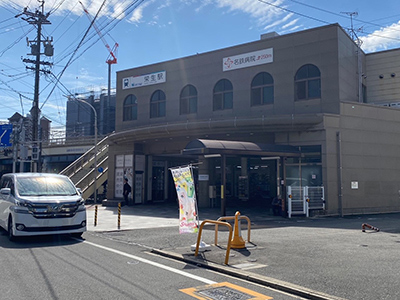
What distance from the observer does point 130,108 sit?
28.3 metres

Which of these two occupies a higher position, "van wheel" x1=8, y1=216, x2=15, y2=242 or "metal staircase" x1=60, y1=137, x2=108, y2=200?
"metal staircase" x1=60, y1=137, x2=108, y2=200

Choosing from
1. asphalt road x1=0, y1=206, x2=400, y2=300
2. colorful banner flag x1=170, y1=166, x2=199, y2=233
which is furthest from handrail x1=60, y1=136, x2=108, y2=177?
colorful banner flag x1=170, y1=166, x2=199, y2=233

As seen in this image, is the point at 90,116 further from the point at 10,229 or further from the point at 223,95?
the point at 10,229

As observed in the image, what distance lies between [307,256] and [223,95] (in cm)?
1571

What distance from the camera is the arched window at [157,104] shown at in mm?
26438

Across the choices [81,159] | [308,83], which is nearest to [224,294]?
[308,83]

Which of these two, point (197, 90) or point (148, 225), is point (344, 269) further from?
point (197, 90)

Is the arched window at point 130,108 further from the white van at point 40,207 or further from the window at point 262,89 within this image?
the white van at point 40,207

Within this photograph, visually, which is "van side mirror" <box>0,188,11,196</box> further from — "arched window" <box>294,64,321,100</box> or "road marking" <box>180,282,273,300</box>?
"arched window" <box>294,64,321,100</box>

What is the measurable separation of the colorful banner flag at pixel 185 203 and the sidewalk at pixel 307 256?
621 millimetres

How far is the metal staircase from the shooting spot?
30141mm

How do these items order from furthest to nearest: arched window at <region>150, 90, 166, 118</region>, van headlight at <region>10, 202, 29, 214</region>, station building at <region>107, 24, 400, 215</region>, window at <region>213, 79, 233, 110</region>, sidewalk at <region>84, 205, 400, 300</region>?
arched window at <region>150, 90, 166, 118</region>, window at <region>213, 79, 233, 110</region>, station building at <region>107, 24, 400, 215</region>, van headlight at <region>10, 202, 29, 214</region>, sidewalk at <region>84, 205, 400, 300</region>

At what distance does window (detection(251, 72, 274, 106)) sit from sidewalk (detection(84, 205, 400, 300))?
8.72 meters

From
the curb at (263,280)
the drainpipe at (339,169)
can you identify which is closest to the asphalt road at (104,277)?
the curb at (263,280)
